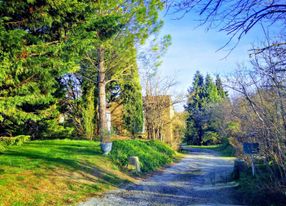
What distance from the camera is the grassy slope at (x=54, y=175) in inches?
287

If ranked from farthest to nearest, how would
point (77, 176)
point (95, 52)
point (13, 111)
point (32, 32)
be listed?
point (95, 52) < point (77, 176) < point (32, 32) < point (13, 111)

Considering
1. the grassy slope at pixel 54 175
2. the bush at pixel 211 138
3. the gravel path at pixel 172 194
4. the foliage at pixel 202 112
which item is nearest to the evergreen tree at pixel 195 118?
the foliage at pixel 202 112

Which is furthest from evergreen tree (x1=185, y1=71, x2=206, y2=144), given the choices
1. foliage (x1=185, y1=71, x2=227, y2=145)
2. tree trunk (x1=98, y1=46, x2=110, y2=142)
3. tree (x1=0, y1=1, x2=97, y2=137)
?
tree (x1=0, y1=1, x2=97, y2=137)

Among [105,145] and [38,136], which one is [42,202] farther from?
[38,136]

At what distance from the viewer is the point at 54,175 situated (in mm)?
9039

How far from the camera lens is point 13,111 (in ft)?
22.6

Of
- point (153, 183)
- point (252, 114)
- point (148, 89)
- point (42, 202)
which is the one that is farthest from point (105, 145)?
point (148, 89)

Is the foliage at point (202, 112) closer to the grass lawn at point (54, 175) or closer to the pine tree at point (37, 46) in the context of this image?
the grass lawn at point (54, 175)

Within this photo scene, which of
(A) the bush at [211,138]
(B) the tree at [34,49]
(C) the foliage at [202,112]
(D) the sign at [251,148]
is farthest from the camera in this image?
(C) the foliage at [202,112]

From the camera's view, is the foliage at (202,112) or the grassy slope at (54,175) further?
the foliage at (202,112)

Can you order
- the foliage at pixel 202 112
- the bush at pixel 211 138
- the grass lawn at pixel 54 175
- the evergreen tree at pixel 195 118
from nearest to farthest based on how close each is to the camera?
the grass lawn at pixel 54 175 < the bush at pixel 211 138 < the foliage at pixel 202 112 < the evergreen tree at pixel 195 118

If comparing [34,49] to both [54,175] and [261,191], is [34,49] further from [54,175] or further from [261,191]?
[261,191]

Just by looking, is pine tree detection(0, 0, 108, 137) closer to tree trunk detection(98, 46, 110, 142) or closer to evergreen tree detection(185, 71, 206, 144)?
tree trunk detection(98, 46, 110, 142)

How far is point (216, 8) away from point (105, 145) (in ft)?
35.3
